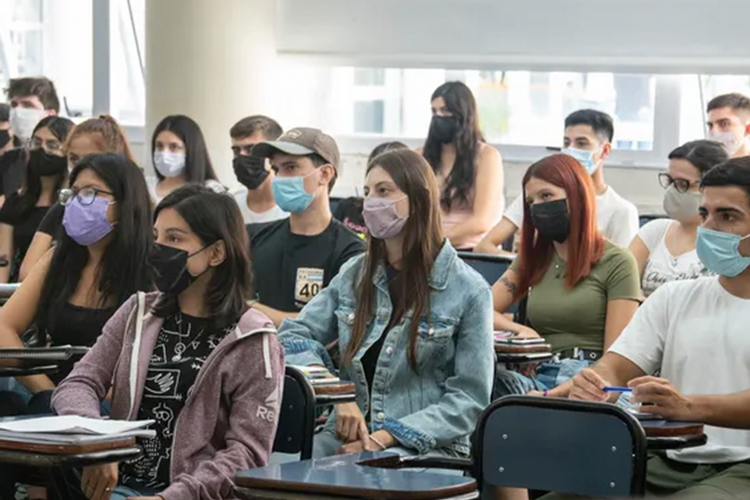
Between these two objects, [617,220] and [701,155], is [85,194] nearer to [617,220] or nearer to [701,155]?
[701,155]

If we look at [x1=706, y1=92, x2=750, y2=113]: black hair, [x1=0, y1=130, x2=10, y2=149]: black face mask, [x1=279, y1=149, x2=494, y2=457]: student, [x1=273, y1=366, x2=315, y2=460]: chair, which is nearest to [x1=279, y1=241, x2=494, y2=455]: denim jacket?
[x1=279, y1=149, x2=494, y2=457]: student

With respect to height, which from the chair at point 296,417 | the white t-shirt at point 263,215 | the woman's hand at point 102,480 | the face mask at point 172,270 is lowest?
the woman's hand at point 102,480

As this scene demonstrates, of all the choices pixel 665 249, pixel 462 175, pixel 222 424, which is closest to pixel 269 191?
pixel 462 175

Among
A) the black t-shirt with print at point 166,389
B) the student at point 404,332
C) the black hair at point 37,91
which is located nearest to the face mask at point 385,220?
the student at point 404,332

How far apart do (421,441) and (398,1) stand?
516 cm

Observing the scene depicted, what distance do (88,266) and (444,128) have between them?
2885 mm

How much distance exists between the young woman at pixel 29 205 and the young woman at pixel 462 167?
1.72 metres

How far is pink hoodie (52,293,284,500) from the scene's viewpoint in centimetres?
324

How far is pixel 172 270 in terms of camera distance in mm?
3479

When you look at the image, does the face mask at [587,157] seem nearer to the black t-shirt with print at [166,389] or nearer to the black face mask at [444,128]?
the black face mask at [444,128]

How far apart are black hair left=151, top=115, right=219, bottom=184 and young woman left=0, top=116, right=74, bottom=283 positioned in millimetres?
543

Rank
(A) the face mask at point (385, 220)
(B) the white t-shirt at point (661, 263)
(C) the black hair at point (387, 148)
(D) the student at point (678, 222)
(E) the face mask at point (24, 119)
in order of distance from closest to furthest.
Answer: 1. (A) the face mask at point (385, 220)
2. (C) the black hair at point (387, 148)
3. (B) the white t-shirt at point (661, 263)
4. (D) the student at point (678, 222)
5. (E) the face mask at point (24, 119)

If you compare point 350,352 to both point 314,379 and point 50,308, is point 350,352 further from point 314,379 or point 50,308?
point 50,308

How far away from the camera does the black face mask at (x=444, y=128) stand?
22.5 ft
